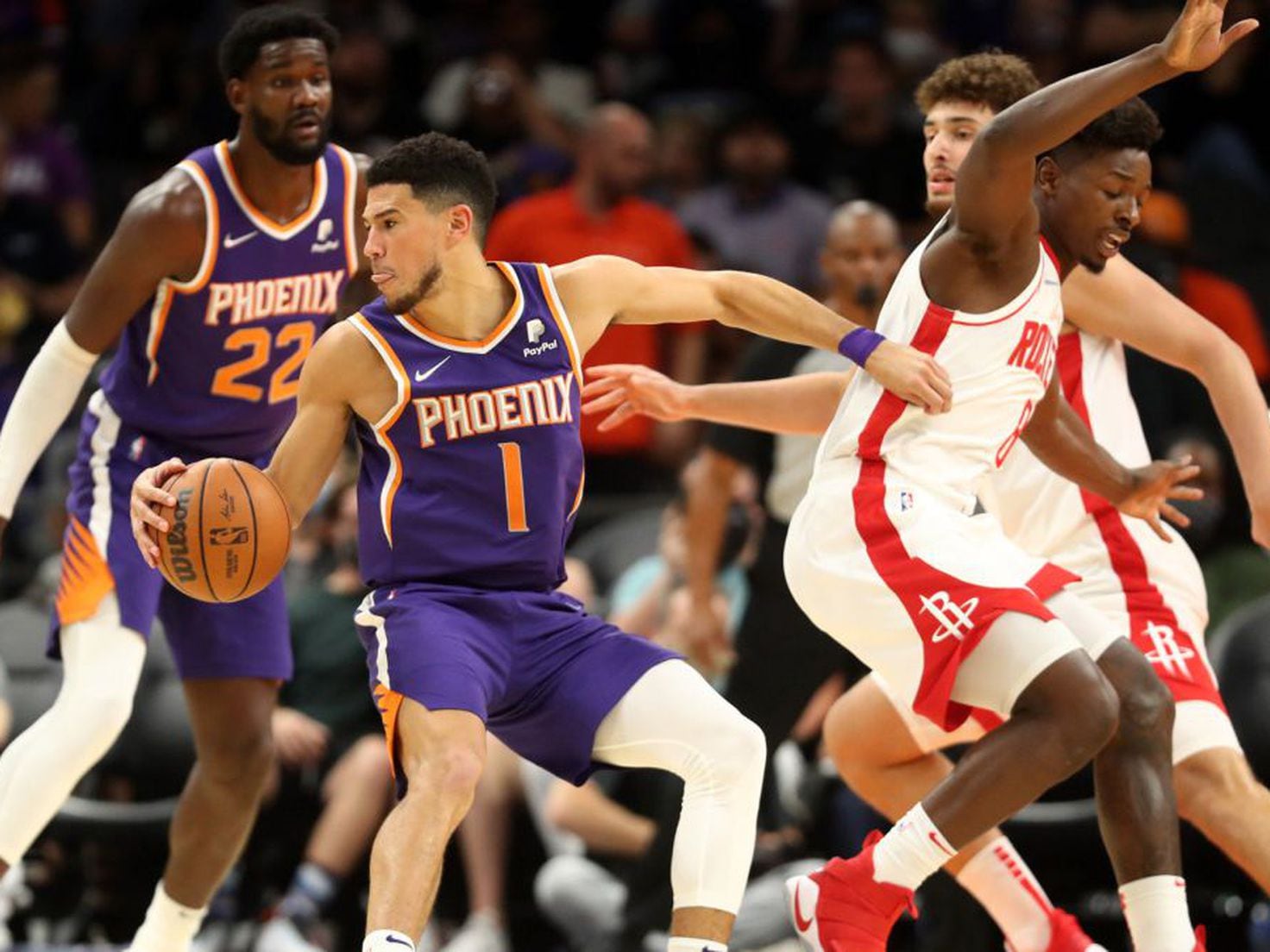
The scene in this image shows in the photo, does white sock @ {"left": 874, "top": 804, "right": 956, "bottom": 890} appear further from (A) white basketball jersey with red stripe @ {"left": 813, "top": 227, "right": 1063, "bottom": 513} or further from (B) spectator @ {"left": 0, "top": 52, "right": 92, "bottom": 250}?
(B) spectator @ {"left": 0, "top": 52, "right": 92, "bottom": 250}

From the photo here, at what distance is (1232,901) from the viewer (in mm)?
8102

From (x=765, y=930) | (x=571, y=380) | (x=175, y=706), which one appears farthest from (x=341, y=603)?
(x=571, y=380)

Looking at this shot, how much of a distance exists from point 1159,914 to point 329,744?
14.7ft

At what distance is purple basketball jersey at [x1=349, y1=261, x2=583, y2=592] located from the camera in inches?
210

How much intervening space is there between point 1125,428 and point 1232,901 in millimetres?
2689

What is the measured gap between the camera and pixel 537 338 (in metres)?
5.46

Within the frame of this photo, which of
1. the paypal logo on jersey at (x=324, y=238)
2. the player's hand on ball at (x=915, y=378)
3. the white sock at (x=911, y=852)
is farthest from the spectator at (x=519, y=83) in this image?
the white sock at (x=911, y=852)

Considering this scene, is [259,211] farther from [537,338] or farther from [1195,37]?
[1195,37]

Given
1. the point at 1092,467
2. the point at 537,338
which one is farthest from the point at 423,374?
the point at 1092,467

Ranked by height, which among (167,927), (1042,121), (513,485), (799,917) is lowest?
(167,927)

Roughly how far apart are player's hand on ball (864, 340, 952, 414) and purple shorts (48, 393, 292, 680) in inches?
81.2

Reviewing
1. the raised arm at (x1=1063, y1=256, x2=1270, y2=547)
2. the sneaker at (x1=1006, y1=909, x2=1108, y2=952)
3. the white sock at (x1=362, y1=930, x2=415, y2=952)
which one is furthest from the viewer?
the raised arm at (x1=1063, y1=256, x2=1270, y2=547)

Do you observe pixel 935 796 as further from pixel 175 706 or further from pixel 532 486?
pixel 175 706

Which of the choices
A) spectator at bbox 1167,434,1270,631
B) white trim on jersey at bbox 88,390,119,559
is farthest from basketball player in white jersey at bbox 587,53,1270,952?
spectator at bbox 1167,434,1270,631
